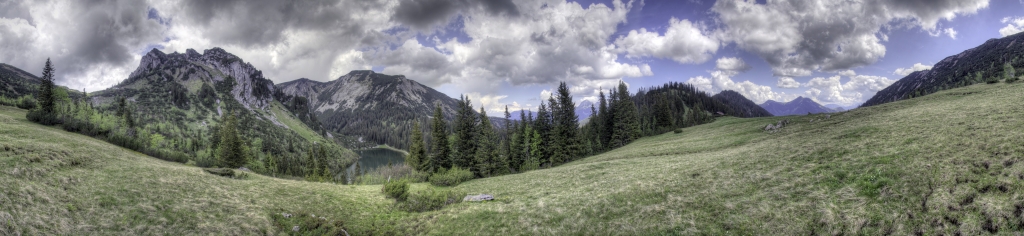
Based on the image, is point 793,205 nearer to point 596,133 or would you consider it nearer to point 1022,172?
point 1022,172

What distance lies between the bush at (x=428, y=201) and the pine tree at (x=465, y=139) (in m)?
25.0

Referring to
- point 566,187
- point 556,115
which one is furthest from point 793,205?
point 556,115

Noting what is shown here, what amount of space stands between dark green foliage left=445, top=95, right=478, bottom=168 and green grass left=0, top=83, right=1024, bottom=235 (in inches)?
993

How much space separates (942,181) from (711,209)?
7.80 m

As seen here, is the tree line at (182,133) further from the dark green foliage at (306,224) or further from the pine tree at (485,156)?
the dark green foliage at (306,224)

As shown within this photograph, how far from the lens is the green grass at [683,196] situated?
11328 millimetres

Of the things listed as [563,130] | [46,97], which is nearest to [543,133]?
[563,130]

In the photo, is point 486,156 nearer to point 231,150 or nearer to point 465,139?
point 465,139

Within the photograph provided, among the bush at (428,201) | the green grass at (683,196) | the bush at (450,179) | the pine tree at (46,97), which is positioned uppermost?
the pine tree at (46,97)

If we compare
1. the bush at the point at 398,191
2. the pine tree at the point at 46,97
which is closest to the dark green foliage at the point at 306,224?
the bush at the point at 398,191

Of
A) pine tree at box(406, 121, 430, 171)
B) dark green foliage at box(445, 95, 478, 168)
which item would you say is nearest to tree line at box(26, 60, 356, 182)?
pine tree at box(406, 121, 430, 171)

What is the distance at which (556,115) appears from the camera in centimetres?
6297

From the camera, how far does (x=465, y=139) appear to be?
53375 mm

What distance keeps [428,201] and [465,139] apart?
28575mm
